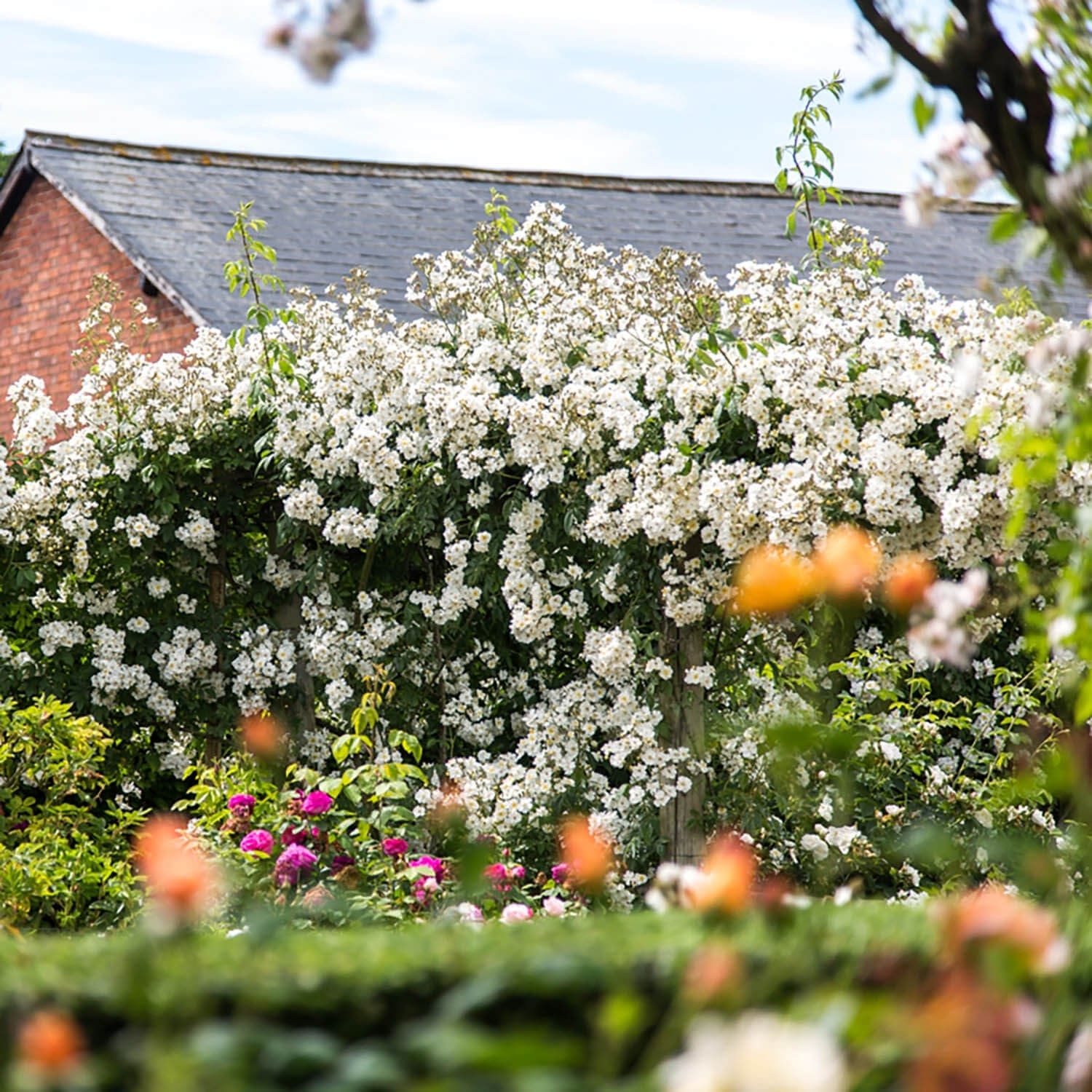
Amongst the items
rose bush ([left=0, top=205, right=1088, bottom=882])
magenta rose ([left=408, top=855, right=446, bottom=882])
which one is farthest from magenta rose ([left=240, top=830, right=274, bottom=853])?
rose bush ([left=0, top=205, right=1088, bottom=882])

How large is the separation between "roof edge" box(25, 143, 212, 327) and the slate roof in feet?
0.05

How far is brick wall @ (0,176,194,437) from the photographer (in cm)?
1277

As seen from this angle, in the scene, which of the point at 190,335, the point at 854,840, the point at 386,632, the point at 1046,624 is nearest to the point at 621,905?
the point at 854,840

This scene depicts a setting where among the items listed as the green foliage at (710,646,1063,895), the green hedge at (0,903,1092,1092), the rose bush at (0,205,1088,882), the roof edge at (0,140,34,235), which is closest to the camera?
the green hedge at (0,903,1092,1092)

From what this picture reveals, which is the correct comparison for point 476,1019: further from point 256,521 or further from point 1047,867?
point 256,521

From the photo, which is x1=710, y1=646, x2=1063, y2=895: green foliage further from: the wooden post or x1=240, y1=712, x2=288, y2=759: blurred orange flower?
x1=240, y1=712, x2=288, y2=759: blurred orange flower

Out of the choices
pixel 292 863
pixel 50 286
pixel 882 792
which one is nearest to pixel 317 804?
pixel 292 863

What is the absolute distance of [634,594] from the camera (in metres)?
4.87

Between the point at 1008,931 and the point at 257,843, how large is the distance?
10.3 ft

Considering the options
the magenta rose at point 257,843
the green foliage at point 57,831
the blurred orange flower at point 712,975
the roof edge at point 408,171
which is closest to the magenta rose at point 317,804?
the magenta rose at point 257,843

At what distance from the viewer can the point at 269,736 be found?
18.5ft

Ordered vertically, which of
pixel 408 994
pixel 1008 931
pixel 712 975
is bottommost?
pixel 408 994

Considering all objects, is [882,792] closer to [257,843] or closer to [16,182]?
[257,843]

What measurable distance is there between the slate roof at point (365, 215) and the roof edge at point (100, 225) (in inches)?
0.7
